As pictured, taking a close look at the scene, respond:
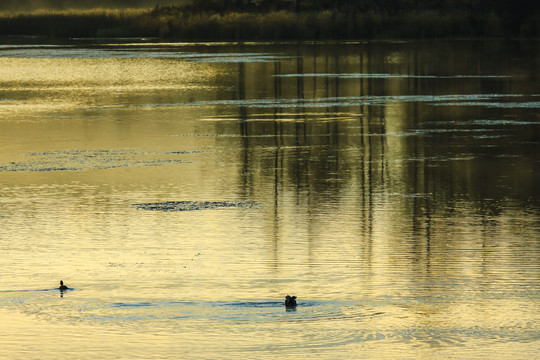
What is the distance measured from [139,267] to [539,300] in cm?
377

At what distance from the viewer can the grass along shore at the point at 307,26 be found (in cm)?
6919

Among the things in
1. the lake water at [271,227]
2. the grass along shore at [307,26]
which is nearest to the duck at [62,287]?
the lake water at [271,227]

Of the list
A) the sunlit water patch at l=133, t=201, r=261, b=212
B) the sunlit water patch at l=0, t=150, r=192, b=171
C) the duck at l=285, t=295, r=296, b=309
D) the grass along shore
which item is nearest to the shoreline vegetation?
the grass along shore

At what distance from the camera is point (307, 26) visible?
235 ft

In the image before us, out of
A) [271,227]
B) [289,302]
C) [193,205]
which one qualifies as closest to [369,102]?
[193,205]

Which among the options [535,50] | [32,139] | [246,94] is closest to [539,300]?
[32,139]

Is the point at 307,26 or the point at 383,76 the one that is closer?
the point at 383,76

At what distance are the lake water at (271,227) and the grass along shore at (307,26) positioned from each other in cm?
3856

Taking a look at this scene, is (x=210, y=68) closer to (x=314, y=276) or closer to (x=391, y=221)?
(x=391, y=221)

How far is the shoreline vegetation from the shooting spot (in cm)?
6956

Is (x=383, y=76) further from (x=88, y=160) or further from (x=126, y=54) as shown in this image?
(x=88, y=160)

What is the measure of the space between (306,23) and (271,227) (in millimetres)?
59274

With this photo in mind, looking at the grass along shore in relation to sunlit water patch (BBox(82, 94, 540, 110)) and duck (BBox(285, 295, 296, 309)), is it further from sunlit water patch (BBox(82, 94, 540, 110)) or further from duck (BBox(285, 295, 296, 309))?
duck (BBox(285, 295, 296, 309))

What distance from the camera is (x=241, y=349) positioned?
9094 mm
